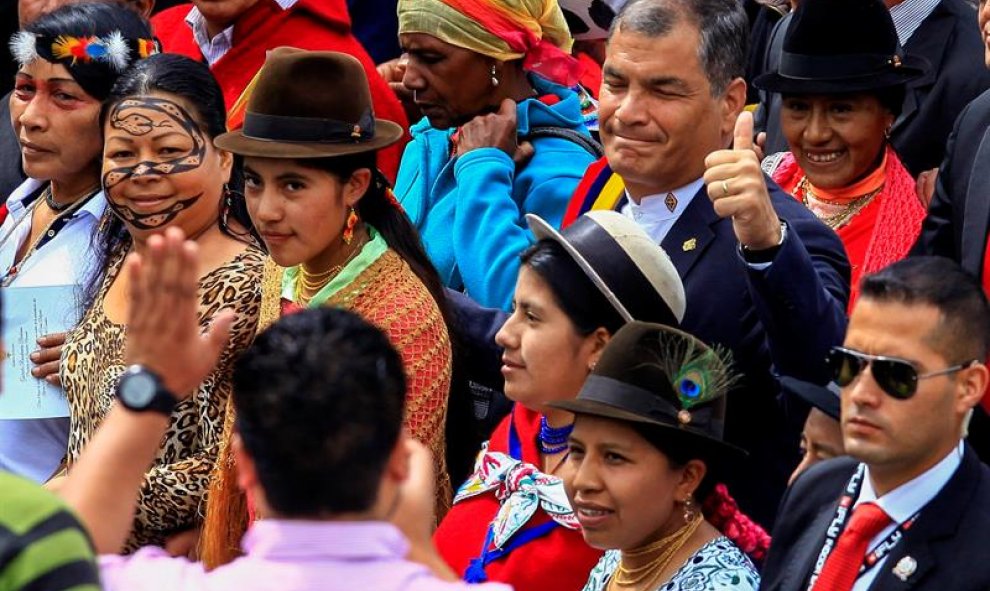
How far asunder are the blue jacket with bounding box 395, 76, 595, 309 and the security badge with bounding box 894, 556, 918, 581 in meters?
2.04

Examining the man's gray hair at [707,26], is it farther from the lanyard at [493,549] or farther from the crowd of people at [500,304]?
the lanyard at [493,549]

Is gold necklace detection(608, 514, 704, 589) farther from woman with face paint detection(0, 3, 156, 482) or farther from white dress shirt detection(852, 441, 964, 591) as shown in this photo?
woman with face paint detection(0, 3, 156, 482)

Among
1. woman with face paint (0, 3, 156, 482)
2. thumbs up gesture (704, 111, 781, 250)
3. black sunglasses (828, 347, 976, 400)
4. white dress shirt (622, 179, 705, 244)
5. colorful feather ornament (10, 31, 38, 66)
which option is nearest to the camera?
black sunglasses (828, 347, 976, 400)

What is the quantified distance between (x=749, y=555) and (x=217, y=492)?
152cm

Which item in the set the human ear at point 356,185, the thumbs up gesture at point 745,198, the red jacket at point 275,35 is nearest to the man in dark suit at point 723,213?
the thumbs up gesture at point 745,198

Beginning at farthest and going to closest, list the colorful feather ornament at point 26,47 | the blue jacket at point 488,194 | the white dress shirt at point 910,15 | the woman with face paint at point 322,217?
the white dress shirt at point 910,15 < the colorful feather ornament at point 26,47 < the blue jacket at point 488,194 < the woman with face paint at point 322,217

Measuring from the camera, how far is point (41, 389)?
561 cm

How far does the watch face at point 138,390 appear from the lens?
3.00 metres

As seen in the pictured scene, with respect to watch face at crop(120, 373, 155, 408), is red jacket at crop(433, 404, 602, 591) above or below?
below

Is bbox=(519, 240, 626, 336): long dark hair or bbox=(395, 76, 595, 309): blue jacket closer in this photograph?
bbox=(519, 240, 626, 336): long dark hair

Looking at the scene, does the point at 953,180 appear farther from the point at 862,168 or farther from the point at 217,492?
the point at 217,492

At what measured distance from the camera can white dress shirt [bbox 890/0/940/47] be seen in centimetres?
642

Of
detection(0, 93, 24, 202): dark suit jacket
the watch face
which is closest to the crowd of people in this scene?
the watch face

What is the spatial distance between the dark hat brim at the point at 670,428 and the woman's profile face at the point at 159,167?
1556 millimetres
